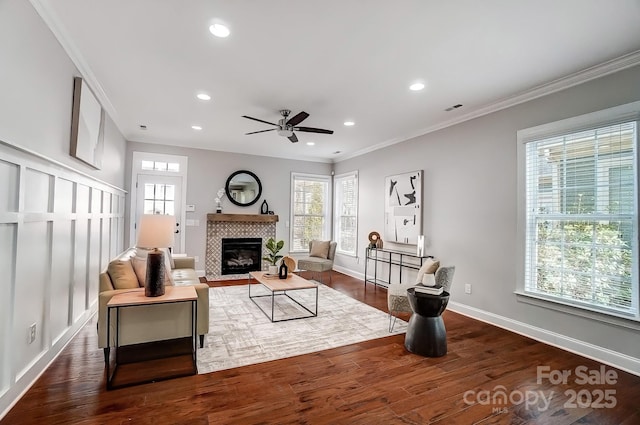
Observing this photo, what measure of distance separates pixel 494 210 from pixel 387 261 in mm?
2265

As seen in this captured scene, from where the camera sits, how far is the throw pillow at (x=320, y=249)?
6202mm

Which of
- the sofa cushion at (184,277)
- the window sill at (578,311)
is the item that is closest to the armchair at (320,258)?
the sofa cushion at (184,277)

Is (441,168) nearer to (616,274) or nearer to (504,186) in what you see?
(504,186)

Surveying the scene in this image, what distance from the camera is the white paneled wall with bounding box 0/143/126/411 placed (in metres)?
1.89

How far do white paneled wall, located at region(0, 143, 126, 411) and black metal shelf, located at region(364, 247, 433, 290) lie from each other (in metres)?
4.19

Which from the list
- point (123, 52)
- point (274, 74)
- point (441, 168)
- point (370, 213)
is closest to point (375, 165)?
point (370, 213)

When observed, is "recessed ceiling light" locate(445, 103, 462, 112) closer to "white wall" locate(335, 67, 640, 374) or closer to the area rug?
"white wall" locate(335, 67, 640, 374)

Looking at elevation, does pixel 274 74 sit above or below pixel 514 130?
above

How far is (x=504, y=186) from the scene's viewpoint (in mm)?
3701

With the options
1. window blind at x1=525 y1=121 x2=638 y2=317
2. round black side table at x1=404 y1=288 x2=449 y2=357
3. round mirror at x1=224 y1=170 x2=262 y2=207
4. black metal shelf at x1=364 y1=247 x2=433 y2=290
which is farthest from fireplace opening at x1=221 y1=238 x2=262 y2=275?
window blind at x1=525 y1=121 x2=638 y2=317

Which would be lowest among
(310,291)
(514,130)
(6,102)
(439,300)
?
(310,291)

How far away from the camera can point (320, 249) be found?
6266 mm

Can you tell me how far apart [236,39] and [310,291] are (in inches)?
154

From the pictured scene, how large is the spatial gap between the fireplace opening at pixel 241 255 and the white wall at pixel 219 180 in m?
0.46
